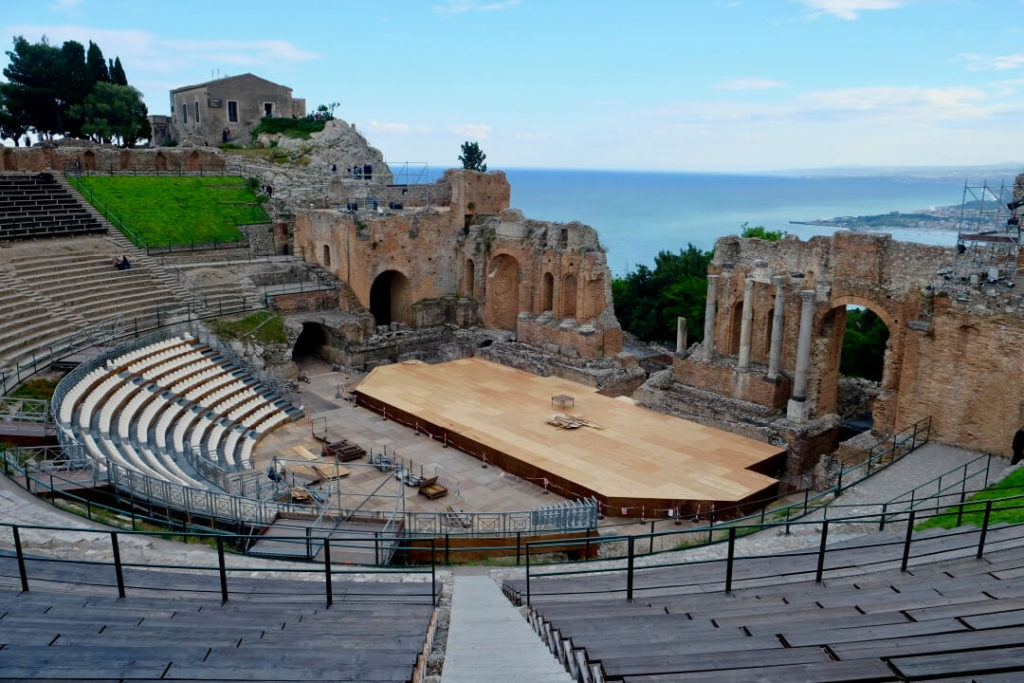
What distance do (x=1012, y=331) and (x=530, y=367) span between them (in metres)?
16.1

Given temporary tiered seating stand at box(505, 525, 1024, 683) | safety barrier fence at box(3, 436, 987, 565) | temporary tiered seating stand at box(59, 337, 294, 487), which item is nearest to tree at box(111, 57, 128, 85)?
temporary tiered seating stand at box(59, 337, 294, 487)

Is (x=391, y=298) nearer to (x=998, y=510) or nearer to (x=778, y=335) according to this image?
(x=778, y=335)

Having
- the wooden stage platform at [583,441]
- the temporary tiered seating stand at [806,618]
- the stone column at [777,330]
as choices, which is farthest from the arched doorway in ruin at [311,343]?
the temporary tiered seating stand at [806,618]

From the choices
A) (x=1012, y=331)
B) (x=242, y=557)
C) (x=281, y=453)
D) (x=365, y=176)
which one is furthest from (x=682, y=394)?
(x=365, y=176)

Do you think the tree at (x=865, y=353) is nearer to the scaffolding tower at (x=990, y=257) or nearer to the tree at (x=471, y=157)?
the scaffolding tower at (x=990, y=257)

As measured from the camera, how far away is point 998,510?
9.71 m

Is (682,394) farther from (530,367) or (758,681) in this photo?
(758,681)

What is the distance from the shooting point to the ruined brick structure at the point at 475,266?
29.9 m

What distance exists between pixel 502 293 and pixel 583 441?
13.4 m

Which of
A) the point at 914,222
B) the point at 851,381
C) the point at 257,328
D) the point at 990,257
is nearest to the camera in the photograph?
the point at 990,257

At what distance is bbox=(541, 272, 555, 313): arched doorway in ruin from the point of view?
3159cm

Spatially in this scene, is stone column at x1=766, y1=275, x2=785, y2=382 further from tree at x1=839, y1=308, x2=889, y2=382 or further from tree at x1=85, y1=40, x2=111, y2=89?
tree at x1=85, y1=40, x2=111, y2=89

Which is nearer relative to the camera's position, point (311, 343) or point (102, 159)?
point (311, 343)

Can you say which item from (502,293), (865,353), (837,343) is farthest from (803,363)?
(502,293)
